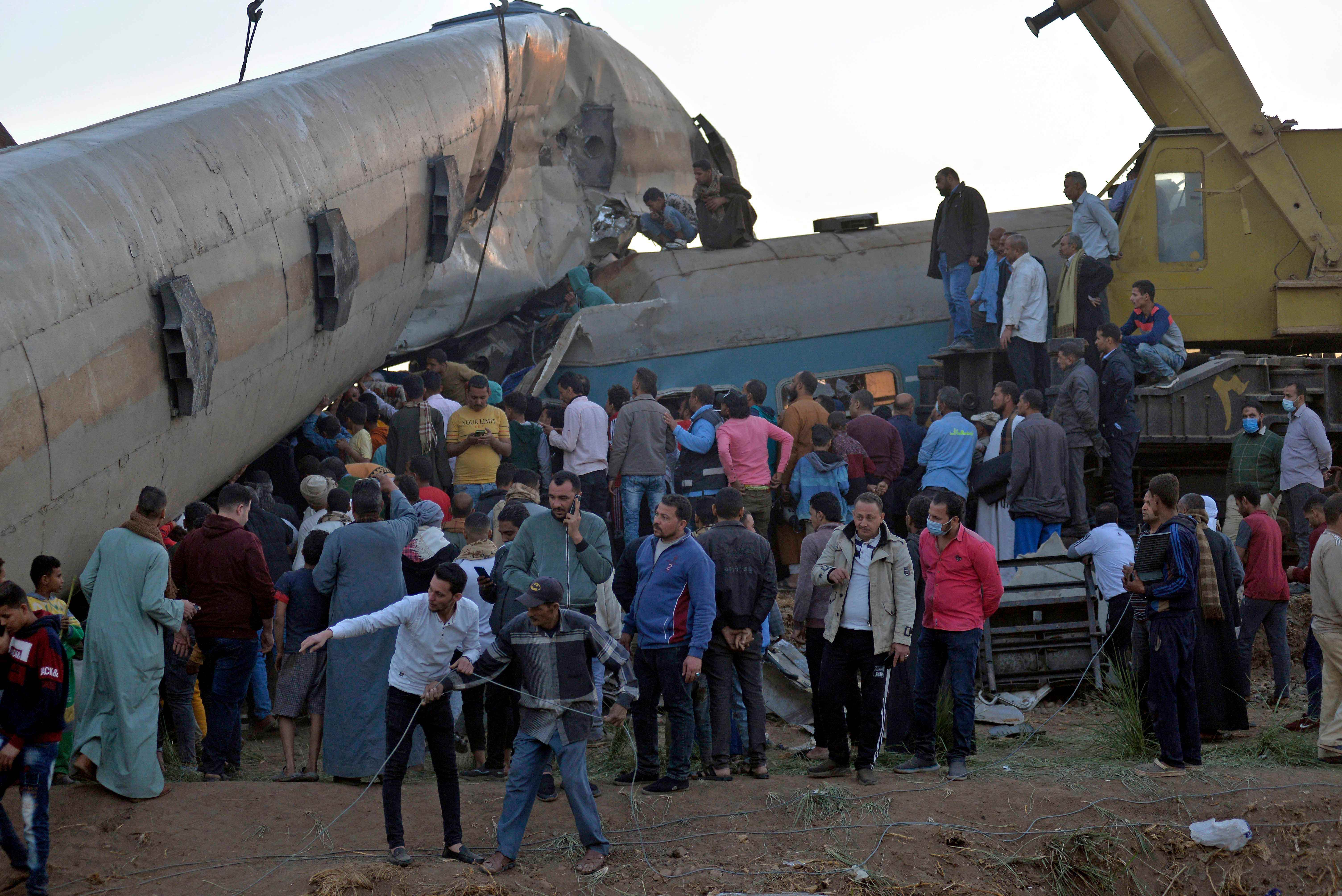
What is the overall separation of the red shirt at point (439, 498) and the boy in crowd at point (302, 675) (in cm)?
180

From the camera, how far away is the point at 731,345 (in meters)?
15.7

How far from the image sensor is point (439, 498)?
35.3ft

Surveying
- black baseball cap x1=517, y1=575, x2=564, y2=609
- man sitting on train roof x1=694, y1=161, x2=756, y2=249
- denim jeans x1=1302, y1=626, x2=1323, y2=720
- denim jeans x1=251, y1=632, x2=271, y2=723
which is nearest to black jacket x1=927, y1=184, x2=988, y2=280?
man sitting on train roof x1=694, y1=161, x2=756, y2=249

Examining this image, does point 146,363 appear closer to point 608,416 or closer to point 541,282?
point 608,416

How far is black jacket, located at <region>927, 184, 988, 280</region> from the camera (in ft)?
49.3

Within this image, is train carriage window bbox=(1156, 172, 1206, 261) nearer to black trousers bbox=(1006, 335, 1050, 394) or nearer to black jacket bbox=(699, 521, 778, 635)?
black trousers bbox=(1006, 335, 1050, 394)

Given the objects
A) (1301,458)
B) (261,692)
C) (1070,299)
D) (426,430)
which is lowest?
(261,692)

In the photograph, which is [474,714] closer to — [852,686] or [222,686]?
[222,686]

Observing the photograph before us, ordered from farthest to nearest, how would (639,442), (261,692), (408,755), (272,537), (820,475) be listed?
1. (820,475)
2. (639,442)
3. (261,692)
4. (272,537)
5. (408,755)

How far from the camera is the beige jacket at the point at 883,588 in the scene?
27.7ft

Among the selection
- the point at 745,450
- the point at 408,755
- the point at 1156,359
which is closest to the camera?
the point at 408,755

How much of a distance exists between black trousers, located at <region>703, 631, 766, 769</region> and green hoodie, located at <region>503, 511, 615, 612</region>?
0.91 metres

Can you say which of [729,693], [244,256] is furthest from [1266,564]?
[244,256]

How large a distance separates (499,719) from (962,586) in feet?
10.4
